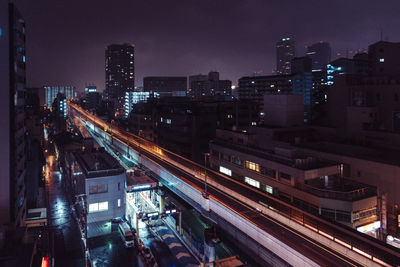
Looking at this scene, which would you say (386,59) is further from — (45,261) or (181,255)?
(45,261)

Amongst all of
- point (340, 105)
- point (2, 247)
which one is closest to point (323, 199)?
point (2, 247)

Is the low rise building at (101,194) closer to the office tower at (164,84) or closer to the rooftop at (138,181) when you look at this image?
the rooftop at (138,181)

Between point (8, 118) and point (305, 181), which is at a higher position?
point (8, 118)

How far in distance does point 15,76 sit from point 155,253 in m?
16.7

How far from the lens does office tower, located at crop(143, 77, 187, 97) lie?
599 feet

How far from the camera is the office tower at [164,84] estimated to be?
599 ft

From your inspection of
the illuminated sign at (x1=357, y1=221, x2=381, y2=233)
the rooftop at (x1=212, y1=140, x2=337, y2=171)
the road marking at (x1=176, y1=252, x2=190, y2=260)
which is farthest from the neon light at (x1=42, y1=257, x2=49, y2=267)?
the illuminated sign at (x1=357, y1=221, x2=381, y2=233)

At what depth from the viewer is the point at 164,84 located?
183500 millimetres

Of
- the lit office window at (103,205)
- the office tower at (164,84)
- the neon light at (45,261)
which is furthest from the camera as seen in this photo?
the office tower at (164,84)

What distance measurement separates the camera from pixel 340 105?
5328cm

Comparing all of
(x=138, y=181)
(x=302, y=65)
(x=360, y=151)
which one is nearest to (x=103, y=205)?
(x=138, y=181)

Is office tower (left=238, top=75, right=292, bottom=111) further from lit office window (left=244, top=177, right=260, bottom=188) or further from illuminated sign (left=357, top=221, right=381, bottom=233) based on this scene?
illuminated sign (left=357, top=221, right=381, bottom=233)

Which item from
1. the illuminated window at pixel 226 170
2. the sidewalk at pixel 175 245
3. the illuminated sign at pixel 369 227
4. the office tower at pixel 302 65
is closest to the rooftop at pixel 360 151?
the illuminated sign at pixel 369 227

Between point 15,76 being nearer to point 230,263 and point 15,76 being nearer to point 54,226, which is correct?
point 54,226
